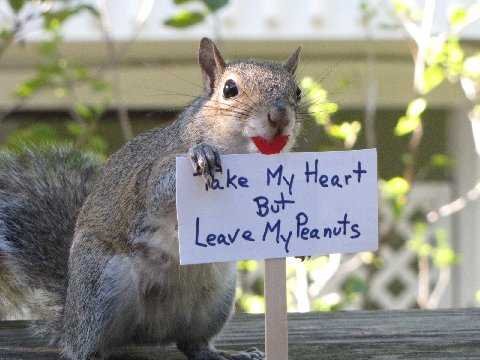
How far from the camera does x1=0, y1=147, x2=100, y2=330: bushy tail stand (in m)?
1.61

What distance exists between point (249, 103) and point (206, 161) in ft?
0.72

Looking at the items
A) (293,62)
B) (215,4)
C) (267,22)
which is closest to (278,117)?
(293,62)

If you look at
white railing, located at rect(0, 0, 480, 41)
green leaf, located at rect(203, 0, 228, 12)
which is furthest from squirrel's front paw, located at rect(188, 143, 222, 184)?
white railing, located at rect(0, 0, 480, 41)

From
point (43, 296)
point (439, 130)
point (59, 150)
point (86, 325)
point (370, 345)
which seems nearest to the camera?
point (86, 325)

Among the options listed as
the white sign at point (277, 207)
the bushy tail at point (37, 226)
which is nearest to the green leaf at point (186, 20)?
the bushy tail at point (37, 226)

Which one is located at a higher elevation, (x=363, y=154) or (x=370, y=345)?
(x=363, y=154)

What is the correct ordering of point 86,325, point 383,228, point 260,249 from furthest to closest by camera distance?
point 383,228
point 86,325
point 260,249

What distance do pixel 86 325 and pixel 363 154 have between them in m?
0.51

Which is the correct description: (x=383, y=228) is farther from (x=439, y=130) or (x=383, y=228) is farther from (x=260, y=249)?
(x=260, y=249)

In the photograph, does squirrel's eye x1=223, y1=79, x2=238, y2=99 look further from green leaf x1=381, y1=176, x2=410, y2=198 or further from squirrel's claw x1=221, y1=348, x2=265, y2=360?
green leaf x1=381, y1=176, x2=410, y2=198

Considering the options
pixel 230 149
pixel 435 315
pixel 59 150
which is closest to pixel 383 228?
pixel 435 315

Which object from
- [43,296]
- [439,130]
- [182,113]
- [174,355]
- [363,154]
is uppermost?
[439,130]

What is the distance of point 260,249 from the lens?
112 cm

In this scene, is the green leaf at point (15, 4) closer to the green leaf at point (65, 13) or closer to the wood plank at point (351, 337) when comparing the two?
the green leaf at point (65, 13)
